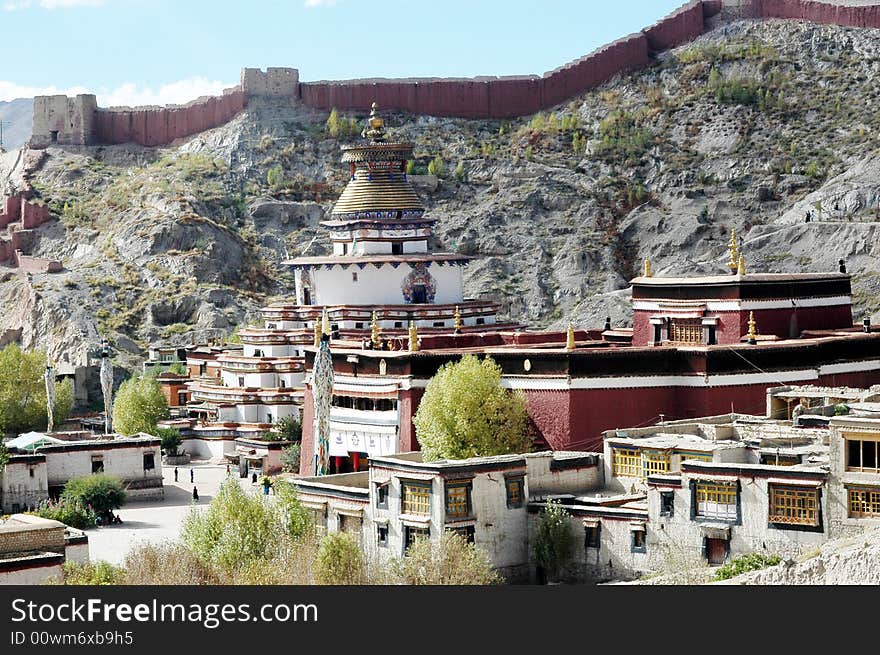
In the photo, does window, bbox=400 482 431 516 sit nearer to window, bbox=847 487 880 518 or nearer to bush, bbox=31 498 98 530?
window, bbox=847 487 880 518

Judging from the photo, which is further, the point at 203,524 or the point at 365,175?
the point at 365,175

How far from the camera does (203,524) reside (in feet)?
145

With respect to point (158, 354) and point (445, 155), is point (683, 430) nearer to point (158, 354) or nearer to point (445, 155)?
point (158, 354)

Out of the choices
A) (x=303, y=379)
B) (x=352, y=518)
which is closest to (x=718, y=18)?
(x=303, y=379)

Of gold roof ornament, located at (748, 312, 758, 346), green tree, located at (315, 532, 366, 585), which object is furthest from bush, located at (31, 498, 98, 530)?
gold roof ornament, located at (748, 312, 758, 346)

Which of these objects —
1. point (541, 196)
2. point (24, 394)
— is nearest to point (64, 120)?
point (541, 196)

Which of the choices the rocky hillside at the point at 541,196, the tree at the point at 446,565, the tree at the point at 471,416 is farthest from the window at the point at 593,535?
the rocky hillside at the point at 541,196

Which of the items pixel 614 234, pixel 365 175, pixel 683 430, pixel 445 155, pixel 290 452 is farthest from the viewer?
pixel 445 155

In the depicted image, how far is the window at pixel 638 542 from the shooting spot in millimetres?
41656

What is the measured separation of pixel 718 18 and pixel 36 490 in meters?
69.8

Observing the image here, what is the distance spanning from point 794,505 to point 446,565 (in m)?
6.92

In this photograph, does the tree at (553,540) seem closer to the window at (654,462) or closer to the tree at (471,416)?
the window at (654,462)

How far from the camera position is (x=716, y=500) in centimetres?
4072

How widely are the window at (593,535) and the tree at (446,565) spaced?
230cm
